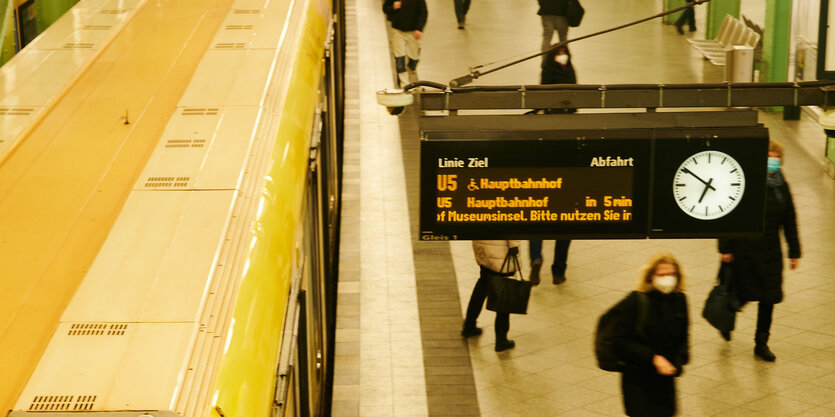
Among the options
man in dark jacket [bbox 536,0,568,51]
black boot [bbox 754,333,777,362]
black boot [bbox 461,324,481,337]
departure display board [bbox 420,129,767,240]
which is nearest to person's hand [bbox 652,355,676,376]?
departure display board [bbox 420,129,767,240]

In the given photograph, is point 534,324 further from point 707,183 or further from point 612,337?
point 707,183

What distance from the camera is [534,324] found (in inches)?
347

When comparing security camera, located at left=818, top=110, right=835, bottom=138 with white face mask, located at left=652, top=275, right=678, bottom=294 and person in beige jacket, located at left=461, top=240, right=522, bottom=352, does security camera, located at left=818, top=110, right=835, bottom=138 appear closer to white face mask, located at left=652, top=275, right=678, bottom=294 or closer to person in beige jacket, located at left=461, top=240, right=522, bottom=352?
white face mask, located at left=652, top=275, right=678, bottom=294

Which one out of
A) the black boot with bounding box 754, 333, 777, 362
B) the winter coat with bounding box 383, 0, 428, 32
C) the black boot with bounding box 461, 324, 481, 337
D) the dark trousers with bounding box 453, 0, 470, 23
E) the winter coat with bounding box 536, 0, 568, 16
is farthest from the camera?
the dark trousers with bounding box 453, 0, 470, 23

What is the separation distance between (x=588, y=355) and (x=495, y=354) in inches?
27.1

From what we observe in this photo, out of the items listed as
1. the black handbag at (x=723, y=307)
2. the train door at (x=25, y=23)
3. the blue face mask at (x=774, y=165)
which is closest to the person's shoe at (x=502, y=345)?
the black handbag at (x=723, y=307)

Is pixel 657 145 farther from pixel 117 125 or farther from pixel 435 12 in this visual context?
pixel 435 12

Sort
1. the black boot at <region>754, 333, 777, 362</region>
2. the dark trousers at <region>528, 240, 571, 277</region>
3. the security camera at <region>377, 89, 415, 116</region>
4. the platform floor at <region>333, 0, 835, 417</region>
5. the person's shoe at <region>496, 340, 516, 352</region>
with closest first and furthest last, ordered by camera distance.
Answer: the security camera at <region>377, 89, 415, 116</region> → the platform floor at <region>333, 0, 835, 417</region> → the black boot at <region>754, 333, 777, 362</region> → the person's shoe at <region>496, 340, 516, 352</region> → the dark trousers at <region>528, 240, 571, 277</region>

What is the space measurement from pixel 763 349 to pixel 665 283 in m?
2.32

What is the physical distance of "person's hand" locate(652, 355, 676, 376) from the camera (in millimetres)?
6000

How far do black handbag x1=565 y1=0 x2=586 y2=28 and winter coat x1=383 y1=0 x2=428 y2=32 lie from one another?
2.05m

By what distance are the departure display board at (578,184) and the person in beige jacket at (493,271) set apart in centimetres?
207

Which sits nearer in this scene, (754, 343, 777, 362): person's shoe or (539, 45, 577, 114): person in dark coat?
(754, 343, 777, 362): person's shoe

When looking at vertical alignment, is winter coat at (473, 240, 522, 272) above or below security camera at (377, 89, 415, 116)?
below
